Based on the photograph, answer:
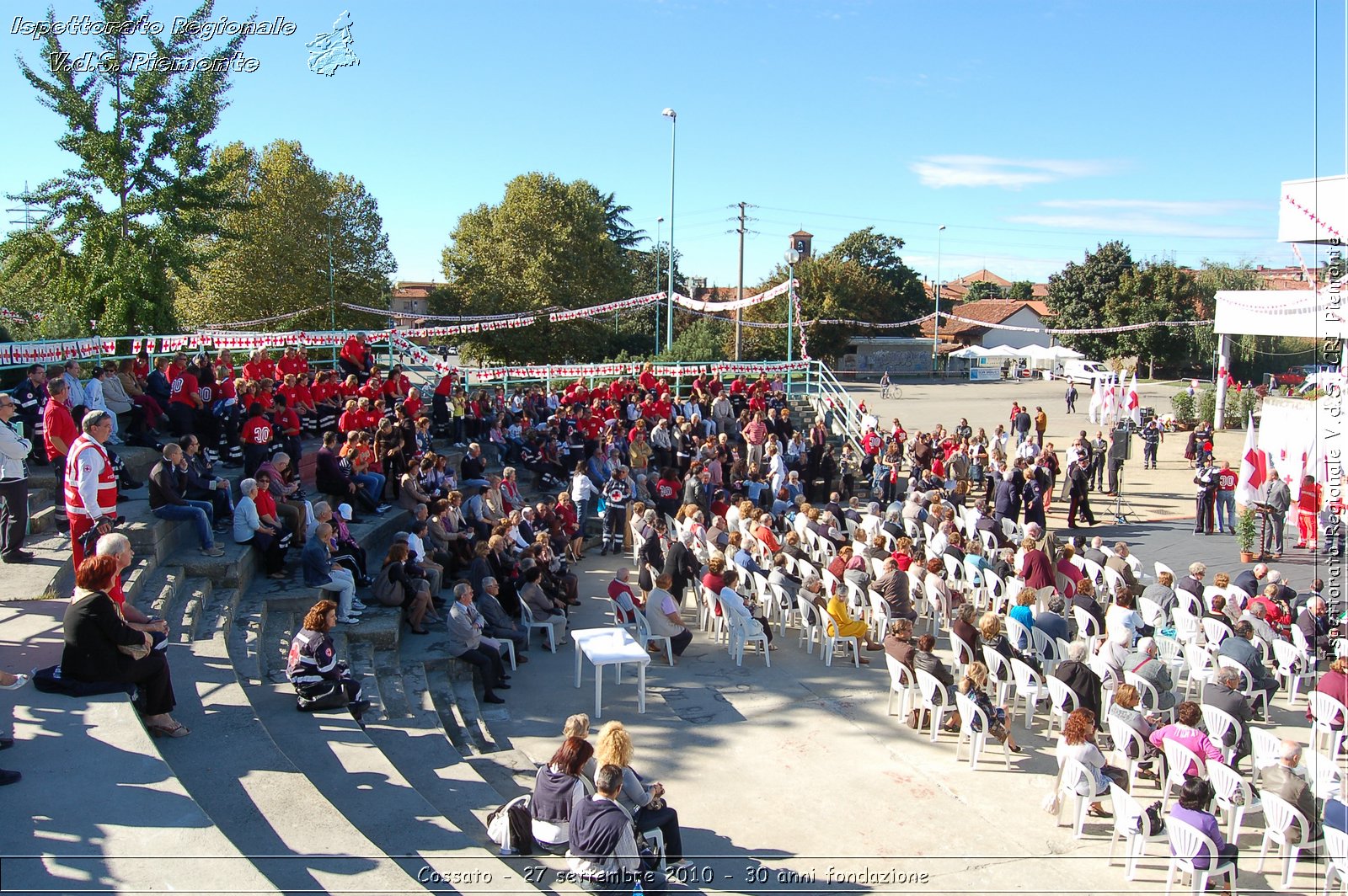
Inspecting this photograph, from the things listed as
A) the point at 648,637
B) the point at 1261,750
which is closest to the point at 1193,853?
the point at 1261,750

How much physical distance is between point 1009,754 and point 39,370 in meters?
10.1

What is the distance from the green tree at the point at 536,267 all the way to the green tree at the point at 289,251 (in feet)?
13.8

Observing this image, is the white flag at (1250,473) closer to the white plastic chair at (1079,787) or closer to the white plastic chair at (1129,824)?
the white plastic chair at (1079,787)

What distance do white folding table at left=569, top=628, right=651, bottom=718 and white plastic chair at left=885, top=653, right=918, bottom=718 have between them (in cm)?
215

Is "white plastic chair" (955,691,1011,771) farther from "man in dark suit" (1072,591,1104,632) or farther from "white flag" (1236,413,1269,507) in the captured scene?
"white flag" (1236,413,1269,507)

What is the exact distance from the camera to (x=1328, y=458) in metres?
14.9

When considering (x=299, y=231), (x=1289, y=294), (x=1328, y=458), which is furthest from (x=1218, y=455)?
(x=299, y=231)

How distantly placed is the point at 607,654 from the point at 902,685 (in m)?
2.61

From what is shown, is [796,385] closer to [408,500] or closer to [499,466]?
[499,466]

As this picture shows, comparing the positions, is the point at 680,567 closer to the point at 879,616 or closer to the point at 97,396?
the point at 879,616

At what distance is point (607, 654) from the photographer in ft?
25.1

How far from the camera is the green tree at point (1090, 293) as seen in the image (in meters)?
53.4

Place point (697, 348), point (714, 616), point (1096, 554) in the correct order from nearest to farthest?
point (714, 616) < point (1096, 554) < point (697, 348)

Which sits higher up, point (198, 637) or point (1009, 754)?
point (198, 637)
